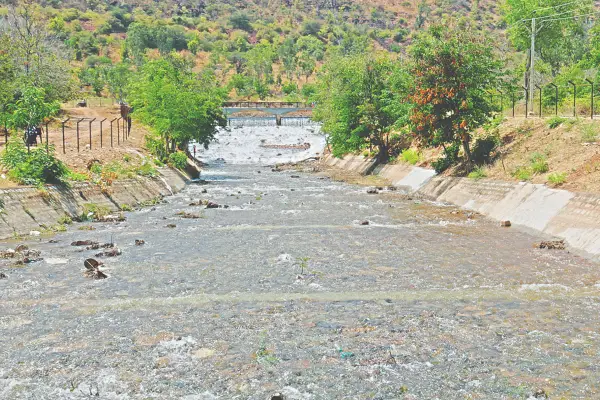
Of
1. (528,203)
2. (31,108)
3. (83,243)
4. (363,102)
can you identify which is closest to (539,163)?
(528,203)

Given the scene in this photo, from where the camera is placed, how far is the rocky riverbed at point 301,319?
336 inches

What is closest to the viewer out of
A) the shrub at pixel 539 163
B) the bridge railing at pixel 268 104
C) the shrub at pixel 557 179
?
the shrub at pixel 557 179

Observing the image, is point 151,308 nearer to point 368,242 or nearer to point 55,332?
point 55,332

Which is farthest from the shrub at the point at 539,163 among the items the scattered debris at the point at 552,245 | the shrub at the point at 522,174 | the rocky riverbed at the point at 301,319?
the scattered debris at the point at 552,245

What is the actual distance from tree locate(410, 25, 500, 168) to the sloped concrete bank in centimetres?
1679

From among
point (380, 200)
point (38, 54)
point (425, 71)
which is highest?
point (38, 54)

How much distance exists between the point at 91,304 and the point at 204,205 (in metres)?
19.9

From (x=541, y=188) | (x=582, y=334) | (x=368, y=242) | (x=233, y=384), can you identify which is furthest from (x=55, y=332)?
(x=541, y=188)

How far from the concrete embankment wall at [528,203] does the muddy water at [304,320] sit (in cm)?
122

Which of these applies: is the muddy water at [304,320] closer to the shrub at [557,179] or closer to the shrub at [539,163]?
the shrub at [557,179]

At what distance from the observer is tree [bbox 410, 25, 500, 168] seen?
3381 cm

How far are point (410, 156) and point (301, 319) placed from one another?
38.2 meters

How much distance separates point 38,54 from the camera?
6956 centimetres

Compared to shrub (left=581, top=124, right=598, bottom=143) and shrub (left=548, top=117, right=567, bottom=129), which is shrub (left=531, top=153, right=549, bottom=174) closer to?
shrub (left=581, top=124, right=598, bottom=143)
